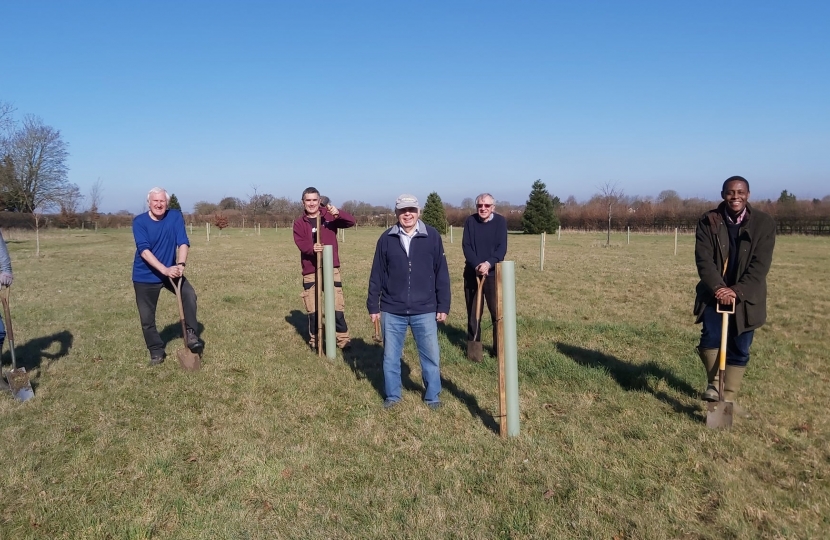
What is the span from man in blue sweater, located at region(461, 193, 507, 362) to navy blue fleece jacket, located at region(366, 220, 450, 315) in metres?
1.65

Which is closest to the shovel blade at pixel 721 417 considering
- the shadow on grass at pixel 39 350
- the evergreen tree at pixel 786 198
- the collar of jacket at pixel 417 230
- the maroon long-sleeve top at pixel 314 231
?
the collar of jacket at pixel 417 230

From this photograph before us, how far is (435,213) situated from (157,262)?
37279 mm

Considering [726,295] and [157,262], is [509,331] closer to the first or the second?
[726,295]

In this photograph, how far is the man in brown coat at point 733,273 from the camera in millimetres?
4625

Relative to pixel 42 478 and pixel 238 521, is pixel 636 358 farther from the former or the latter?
pixel 42 478

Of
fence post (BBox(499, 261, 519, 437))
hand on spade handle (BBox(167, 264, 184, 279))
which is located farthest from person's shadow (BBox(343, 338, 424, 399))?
hand on spade handle (BBox(167, 264, 184, 279))

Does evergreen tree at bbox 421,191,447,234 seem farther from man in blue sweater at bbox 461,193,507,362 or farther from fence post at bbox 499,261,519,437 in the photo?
fence post at bbox 499,261,519,437

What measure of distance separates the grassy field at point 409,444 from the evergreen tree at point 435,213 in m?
33.9

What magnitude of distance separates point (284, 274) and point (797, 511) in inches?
587

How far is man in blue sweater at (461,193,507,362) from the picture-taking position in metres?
6.82

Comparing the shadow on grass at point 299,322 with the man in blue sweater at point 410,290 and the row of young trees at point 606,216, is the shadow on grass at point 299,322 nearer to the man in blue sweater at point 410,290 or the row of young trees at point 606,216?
the man in blue sweater at point 410,290

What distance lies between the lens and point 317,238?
7.13 m

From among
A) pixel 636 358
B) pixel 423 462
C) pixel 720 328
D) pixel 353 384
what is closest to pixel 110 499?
pixel 423 462

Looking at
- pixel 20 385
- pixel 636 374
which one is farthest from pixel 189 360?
pixel 636 374
